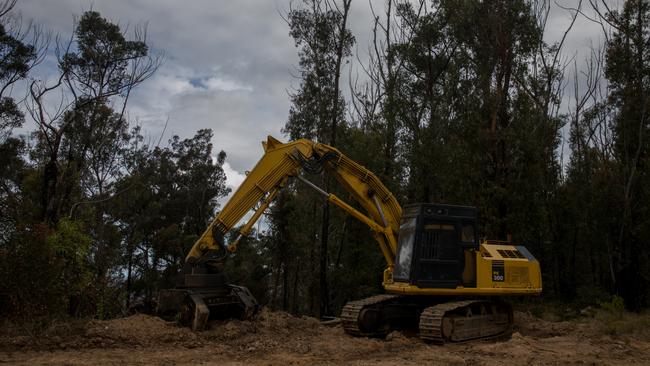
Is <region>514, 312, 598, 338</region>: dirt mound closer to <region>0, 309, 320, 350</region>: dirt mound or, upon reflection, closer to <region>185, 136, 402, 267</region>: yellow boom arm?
<region>185, 136, 402, 267</region>: yellow boom arm

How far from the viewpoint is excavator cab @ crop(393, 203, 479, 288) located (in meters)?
12.1

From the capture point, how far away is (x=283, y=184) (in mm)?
12992

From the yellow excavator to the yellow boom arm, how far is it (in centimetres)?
2

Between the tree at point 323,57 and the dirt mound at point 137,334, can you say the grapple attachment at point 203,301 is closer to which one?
the dirt mound at point 137,334

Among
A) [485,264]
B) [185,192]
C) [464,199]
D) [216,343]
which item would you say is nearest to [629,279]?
[464,199]

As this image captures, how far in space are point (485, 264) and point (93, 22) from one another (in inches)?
710

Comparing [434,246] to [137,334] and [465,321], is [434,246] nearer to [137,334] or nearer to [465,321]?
[465,321]

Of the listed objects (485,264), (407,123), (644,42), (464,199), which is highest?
(644,42)

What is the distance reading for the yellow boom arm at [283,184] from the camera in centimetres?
1228

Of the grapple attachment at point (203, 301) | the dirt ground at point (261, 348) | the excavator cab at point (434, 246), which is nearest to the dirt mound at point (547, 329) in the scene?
the dirt ground at point (261, 348)

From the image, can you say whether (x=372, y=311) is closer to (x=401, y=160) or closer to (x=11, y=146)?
(x=401, y=160)

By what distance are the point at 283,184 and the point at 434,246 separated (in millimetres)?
3671

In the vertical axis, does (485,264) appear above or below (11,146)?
below

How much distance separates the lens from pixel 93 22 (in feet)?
73.6
